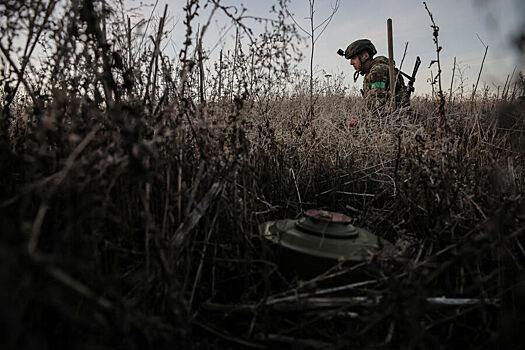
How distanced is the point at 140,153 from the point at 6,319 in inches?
18.3

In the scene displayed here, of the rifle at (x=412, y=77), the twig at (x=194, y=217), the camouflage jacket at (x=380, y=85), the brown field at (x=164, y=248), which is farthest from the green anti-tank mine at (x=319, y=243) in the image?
the rifle at (x=412, y=77)

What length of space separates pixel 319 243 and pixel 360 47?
6353 mm

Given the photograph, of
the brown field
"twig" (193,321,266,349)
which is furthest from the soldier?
"twig" (193,321,266,349)

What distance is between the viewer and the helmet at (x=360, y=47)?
22.4 feet

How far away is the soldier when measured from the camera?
6.04 meters

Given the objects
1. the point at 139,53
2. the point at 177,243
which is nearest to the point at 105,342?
the point at 177,243

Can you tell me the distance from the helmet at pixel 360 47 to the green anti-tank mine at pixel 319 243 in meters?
6.11

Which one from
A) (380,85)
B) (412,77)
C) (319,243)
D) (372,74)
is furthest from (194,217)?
(412,77)

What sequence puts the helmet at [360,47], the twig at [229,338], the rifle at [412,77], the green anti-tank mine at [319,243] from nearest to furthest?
the twig at [229,338]
the green anti-tank mine at [319,243]
the rifle at [412,77]
the helmet at [360,47]

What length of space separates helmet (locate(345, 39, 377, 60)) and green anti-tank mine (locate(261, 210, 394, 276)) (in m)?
6.11

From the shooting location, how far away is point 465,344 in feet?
4.34

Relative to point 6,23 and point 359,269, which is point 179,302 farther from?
point 6,23

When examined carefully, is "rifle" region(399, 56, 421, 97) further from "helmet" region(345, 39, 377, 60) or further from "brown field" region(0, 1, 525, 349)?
"brown field" region(0, 1, 525, 349)

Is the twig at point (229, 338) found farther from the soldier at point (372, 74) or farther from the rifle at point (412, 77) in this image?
the rifle at point (412, 77)
